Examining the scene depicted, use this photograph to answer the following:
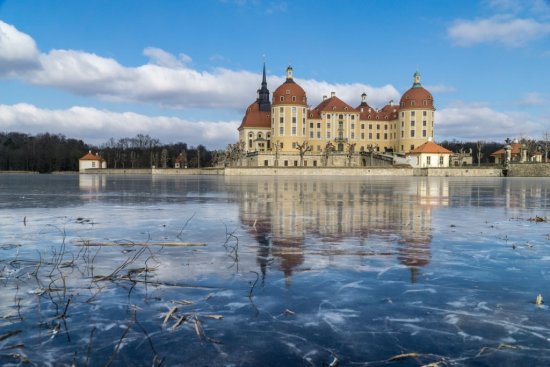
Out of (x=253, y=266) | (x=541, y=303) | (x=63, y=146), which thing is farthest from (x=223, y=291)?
(x=63, y=146)

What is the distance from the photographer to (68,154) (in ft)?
443

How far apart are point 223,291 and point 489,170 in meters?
Answer: 85.1

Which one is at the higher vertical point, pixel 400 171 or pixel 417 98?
pixel 417 98

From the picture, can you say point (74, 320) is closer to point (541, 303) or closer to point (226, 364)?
point (226, 364)

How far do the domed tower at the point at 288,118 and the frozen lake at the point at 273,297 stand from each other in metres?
93.5

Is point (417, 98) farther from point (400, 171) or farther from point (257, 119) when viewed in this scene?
point (257, 119)

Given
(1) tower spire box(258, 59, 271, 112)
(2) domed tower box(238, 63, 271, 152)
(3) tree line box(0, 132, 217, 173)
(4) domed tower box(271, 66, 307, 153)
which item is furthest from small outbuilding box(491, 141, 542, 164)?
(3) tree line box(0, 132, 217, 173)

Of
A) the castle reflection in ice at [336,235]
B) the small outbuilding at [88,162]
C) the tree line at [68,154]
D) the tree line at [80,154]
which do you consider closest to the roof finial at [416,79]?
the tree line at [80,154]

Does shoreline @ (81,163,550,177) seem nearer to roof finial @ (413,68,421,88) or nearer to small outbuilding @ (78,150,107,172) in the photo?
roof finial @ (413,68,421,88)

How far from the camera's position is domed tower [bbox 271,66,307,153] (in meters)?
103

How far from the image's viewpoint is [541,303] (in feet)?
16.3

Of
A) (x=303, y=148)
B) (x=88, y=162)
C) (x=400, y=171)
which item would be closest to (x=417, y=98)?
(x=303, y=148)

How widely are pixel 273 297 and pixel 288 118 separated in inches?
3899

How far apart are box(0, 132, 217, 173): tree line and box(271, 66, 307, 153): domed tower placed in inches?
1027
